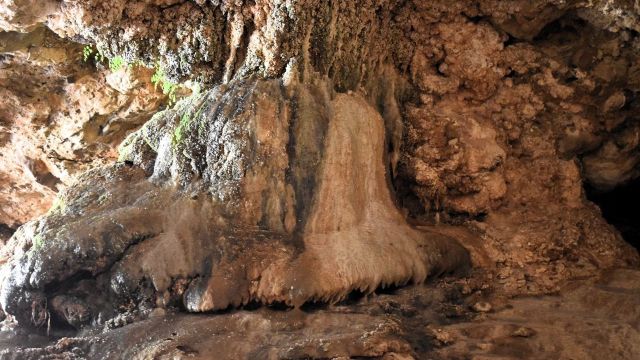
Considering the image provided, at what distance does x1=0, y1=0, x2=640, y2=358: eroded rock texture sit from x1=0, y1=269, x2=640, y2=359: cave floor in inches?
7.7

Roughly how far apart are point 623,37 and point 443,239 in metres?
3.36

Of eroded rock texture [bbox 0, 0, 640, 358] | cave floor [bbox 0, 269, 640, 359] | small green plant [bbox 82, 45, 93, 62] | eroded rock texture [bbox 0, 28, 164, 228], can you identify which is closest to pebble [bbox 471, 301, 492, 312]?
cave floor [bbox 0, 269, 640, 359]

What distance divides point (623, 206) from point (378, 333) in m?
6.06

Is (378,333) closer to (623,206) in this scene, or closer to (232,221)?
(232,221)

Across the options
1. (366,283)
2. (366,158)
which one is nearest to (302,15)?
(366,158)

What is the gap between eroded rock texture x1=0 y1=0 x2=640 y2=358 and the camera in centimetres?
443

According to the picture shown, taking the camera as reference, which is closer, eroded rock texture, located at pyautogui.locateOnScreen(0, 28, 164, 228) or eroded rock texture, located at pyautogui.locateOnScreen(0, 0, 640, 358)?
eroded rock texture, located at pyautogui.locateOnScreen(0, 0, 640, 358)

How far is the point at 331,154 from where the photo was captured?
5.11 m

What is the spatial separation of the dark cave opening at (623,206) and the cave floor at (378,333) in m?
2.91

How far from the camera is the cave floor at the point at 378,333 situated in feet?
12.3

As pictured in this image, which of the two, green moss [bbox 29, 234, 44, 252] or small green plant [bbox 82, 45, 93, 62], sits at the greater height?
small green plant [bbox 82, 45, 93, 62]

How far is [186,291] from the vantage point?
433 cm

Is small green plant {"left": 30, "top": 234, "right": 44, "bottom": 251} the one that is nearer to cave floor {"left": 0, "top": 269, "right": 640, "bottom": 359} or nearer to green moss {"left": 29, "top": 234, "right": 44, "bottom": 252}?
green moss {"left": 29, "top": 234, "right": 44, "bottom": 252}

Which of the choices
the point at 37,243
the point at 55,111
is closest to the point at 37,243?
the point at 37,243
